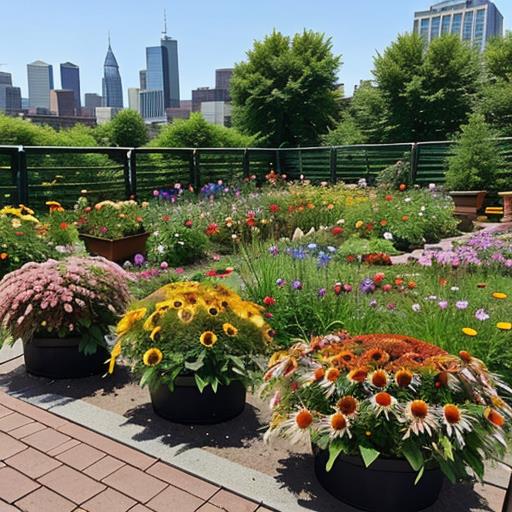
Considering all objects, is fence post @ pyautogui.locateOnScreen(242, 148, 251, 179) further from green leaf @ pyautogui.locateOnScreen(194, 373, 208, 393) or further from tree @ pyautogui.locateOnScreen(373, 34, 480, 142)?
tree @ pyautogui.locateOnScreen(373, 34, 480, 142)

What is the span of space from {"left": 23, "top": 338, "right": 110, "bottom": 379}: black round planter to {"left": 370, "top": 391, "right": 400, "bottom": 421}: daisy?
5.77 feet

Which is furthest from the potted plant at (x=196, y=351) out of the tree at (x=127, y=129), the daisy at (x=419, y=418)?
the tree at (x=127, y=129)

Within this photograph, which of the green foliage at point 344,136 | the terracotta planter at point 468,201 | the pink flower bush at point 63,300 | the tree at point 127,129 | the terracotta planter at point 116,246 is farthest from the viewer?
the green foliage at point 344,136

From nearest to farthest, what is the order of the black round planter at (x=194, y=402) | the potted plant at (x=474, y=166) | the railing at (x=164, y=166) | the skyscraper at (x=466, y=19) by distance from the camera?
the black round planter at (x=194, y=402), the railing at (x=164, y=166), the potted plant at (x=474, y=166), the skyscraper at (x=466, y=19)

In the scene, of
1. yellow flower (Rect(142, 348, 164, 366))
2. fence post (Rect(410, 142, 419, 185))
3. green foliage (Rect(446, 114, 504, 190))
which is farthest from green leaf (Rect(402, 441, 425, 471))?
fence post (Rect(410, 142, 419, 185))

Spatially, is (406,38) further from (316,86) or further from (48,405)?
(48,405)

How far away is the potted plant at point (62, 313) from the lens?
2.64 meters

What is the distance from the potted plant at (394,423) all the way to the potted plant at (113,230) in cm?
394

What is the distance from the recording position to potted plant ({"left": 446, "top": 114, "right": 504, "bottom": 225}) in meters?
8.86

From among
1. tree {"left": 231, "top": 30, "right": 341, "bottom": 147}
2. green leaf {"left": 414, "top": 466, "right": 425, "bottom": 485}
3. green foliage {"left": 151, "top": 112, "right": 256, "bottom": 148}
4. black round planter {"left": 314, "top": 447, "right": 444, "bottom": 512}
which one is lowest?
black round planter {"left": 314, "top": 447, "right": 444, "bottom": 512}

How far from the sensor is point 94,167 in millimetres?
6980

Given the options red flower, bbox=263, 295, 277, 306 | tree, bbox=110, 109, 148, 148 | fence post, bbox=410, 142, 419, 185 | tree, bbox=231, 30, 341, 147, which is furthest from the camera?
tree, bbox=231, 30, 341, 147

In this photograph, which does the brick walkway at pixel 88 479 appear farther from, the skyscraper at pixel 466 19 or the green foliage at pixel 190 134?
the skyscraper at pixel 466 19

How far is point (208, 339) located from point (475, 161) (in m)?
8.35
